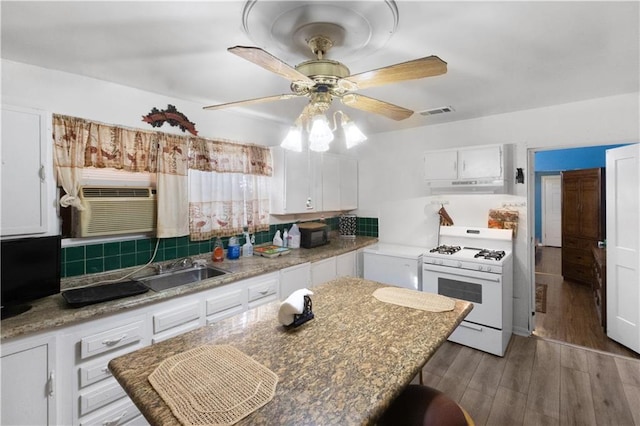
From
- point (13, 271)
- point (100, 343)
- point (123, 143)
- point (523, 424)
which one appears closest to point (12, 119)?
point (123, 143)

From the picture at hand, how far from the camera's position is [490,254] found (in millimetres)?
2902

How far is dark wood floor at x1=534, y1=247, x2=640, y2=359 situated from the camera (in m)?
2.86

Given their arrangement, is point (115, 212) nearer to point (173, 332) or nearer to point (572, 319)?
point (173, 332)

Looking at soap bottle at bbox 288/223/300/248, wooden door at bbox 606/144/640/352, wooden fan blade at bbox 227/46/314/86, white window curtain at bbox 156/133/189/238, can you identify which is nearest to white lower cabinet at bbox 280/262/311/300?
soap bottle at bbox 288/223/300/248

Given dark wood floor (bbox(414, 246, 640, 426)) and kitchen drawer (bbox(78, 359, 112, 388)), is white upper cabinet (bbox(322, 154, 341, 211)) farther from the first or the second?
kitchen drawer (bbox(78, 359, 112, 388))

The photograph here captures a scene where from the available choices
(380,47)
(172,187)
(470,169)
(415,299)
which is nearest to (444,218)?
(470,169)

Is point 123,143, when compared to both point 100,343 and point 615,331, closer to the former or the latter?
point 100,343

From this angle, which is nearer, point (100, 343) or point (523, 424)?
point (100, 343)

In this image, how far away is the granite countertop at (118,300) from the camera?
1.47 m

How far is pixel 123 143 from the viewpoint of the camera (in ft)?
7.42

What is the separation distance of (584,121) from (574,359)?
2.15 meters

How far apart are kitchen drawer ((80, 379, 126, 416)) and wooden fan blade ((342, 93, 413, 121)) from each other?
6.82 ft

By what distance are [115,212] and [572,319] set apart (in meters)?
4.73

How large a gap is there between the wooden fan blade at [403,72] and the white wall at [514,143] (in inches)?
96.1
